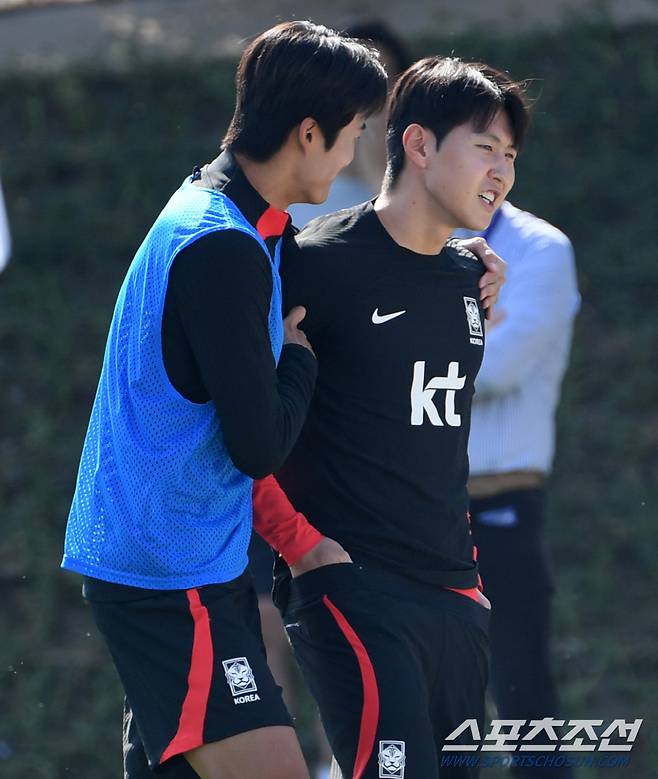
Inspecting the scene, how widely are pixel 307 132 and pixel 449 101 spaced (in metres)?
0.54

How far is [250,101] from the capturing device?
3.04m

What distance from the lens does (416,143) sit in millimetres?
3430

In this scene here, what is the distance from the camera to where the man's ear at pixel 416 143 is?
3.42 metres

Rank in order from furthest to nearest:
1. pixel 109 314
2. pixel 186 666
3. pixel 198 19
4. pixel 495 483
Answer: pixel 198 19, pixel 109 314, pixel 495 483, pixel 186 666

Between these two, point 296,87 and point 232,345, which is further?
point 296,87

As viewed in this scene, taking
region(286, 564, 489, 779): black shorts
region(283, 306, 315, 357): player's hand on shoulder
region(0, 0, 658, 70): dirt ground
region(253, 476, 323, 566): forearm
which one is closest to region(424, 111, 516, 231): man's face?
region(283, 306, 315, 357): player's hand on shoulder

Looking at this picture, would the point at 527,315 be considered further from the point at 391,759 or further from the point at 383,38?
the point at 391,759

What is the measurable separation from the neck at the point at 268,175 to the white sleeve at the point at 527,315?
4.92 feet

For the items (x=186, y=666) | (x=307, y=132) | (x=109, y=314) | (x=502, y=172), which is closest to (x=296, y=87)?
(x=307, y=132)

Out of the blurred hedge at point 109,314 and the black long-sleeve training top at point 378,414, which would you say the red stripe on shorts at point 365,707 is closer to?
the black long-sleeve training top at point 378,414

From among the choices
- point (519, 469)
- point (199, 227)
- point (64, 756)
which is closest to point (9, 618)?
point (64, 756)

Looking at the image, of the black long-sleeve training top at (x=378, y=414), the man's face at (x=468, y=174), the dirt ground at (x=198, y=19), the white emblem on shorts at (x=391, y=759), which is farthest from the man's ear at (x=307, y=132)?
the dirt ground at (x=198, y=19)

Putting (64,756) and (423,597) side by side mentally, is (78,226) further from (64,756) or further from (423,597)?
(423,597)

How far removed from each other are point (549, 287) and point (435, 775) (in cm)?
188
